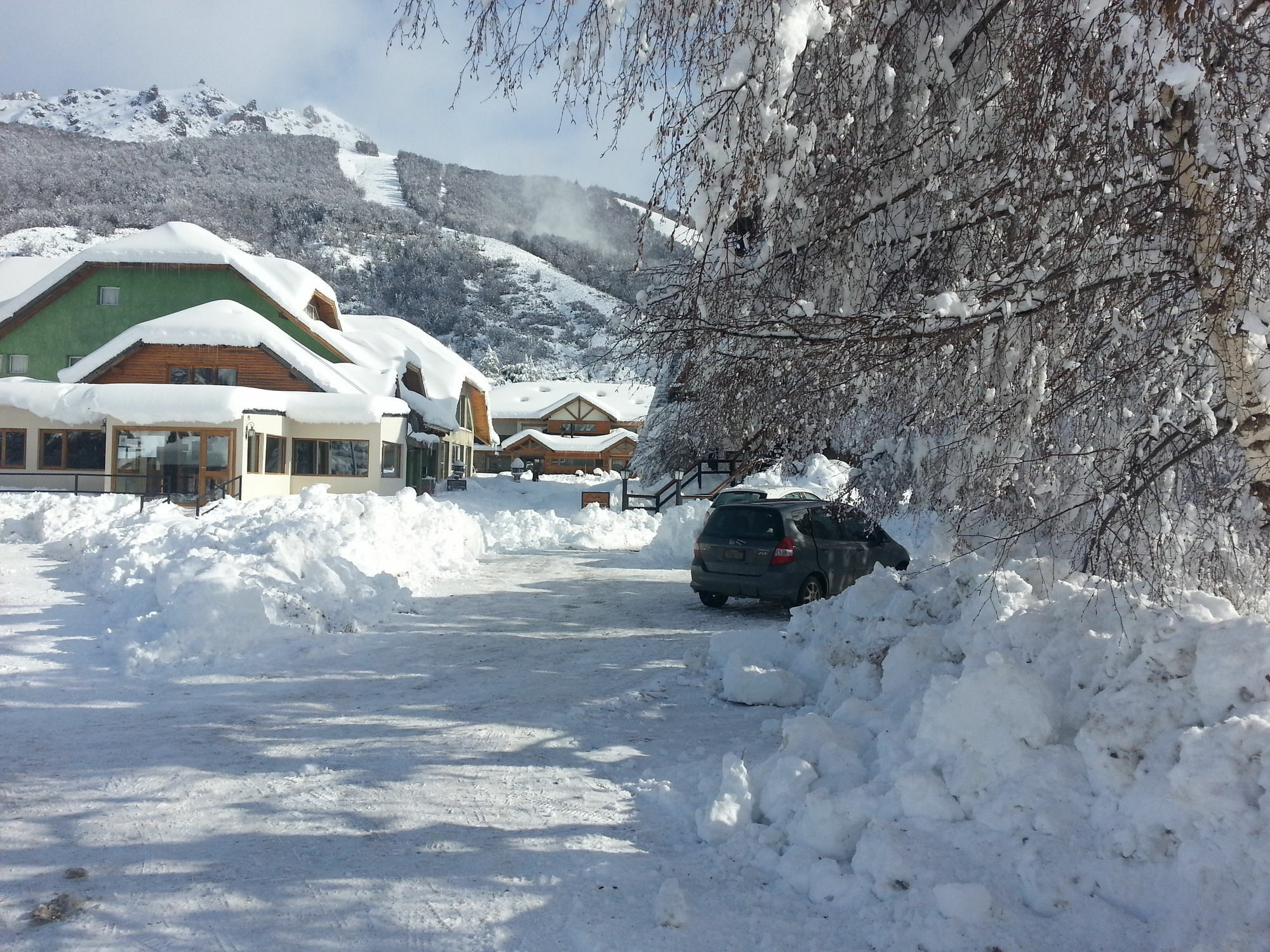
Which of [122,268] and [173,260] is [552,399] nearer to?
[173,260]

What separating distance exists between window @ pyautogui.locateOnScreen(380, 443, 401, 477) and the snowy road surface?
24.1 meters

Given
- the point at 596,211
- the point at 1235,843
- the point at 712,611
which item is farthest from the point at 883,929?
the point at 596,211

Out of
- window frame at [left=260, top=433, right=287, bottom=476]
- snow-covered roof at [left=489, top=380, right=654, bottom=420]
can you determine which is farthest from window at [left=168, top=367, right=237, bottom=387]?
snow-covered roof at [left=489, top=380, right=654, bottom=420]

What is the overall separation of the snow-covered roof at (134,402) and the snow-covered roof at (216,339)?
48.7 inches

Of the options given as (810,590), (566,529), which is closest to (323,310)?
(566,529)

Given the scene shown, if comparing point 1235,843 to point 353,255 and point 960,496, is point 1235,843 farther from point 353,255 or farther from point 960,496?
point 353,255

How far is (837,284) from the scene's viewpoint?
20.3ft

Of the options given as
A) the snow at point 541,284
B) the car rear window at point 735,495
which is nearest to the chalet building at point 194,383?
the car rear window at point 735,495

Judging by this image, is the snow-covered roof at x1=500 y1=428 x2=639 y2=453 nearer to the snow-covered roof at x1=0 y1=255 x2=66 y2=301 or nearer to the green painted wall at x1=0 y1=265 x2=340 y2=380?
the snow-covered roof at x1=0 y1=255 x2=66 y2=301

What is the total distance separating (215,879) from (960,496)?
563 centimetres

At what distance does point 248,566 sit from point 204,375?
2371 cm

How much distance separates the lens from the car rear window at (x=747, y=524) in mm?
12852

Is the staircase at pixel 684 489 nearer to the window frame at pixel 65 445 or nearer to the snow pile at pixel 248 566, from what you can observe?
the snow pile at pixel 248 566

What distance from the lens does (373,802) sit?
5445mm
